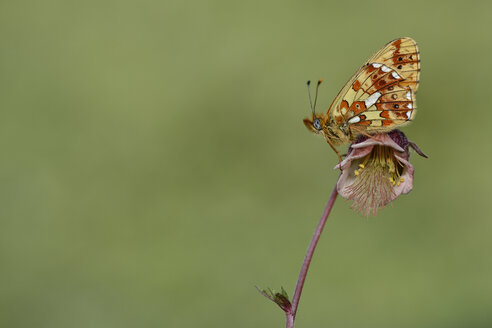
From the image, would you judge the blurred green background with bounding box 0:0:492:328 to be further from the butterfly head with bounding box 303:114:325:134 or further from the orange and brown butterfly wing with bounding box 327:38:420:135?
the orange and brown butterfly wing with bounding box 327:38:420:135

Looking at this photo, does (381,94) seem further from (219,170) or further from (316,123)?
(219,170)

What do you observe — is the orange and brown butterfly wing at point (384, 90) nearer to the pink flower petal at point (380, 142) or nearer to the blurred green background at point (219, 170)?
the pink flower petal at point (380, 142)

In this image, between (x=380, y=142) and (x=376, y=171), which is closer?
(x=380, y=142)

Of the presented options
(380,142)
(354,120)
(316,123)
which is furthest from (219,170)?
(380,142)

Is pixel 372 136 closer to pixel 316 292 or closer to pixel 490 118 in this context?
pixel 316 292

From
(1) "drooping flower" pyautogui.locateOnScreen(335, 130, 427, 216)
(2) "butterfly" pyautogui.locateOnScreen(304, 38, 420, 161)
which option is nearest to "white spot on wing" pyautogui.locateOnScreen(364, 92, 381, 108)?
(2) "butterfly" pyautogui.locateOnScreen(304, 38, 420, 161)

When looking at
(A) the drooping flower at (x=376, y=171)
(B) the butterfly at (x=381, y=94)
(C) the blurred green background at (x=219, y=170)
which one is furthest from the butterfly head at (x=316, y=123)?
(C) the blurred green background at (x=219, y=170)
